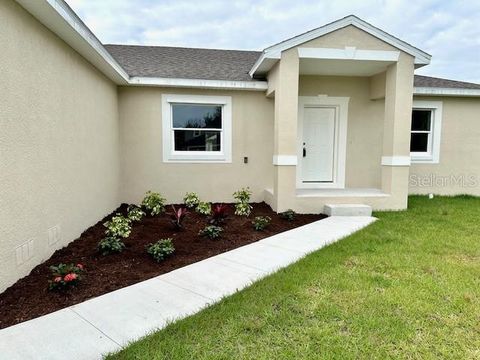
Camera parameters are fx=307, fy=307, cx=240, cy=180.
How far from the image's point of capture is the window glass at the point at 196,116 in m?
8.23

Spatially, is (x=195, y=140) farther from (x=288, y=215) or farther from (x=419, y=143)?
(x=419, y=143)

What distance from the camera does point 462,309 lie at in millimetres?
2895

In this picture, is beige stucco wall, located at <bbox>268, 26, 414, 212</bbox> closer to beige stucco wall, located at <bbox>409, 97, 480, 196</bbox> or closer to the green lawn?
beige stucco wall, located at <bbox>409, 97, 480, 196</bbox>

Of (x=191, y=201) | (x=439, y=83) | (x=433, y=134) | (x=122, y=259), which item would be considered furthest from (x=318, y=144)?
(x=122, y=259)

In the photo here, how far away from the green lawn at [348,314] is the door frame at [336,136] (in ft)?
14.1

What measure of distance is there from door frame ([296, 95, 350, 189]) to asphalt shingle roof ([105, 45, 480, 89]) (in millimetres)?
1823

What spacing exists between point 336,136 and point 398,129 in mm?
1801

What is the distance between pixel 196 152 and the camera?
27.3 feet

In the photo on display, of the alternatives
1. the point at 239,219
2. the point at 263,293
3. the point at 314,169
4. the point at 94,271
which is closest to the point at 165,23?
the point at 314,169

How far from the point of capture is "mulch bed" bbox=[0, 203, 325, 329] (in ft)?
9.96

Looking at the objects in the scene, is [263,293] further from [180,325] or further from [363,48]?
[363,48]

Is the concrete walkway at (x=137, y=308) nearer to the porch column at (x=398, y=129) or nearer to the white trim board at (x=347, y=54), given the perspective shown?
the porch column at (x=398, y=129)

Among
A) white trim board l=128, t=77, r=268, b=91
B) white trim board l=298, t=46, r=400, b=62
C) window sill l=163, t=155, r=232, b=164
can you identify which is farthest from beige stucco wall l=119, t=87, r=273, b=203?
white trim board l=298, t=46, r=400, b=62

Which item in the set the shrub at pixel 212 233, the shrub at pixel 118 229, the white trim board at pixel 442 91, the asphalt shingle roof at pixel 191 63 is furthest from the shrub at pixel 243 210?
the white trim board at pixel 442 91
